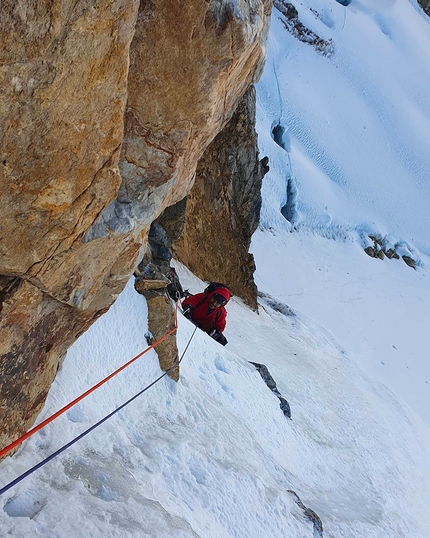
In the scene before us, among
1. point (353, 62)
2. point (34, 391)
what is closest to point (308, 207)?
point (353, 62)

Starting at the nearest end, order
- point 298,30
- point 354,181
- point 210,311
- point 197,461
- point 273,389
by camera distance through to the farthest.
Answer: point 197,461
point 273,389
point 210,311
point 354,181
point 298,30

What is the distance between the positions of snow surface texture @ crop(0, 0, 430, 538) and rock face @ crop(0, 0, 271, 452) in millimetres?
591

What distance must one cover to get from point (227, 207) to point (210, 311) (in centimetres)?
522

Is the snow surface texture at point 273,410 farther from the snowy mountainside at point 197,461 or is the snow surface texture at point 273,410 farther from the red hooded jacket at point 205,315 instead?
the red hooded jacket at point 205,315

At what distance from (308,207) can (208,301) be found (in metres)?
13.9

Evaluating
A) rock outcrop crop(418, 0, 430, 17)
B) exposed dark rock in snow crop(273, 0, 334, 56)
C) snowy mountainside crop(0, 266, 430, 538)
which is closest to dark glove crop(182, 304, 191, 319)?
snowy mountainside crop(0, 266, 430, 538)

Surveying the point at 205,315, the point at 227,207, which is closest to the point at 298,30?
the point at 227,207

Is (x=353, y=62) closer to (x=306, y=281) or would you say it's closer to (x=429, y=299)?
(x=429, y=299)

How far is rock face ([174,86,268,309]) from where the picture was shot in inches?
410

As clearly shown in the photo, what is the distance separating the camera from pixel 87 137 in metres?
2.26

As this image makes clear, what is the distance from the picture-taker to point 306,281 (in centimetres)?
1714

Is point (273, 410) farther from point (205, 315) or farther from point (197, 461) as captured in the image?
point (197, 461)

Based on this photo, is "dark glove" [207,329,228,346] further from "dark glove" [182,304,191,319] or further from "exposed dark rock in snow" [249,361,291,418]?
"exposed dark rock in snow" [249,361,291,418]

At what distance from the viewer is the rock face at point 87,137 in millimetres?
1968
